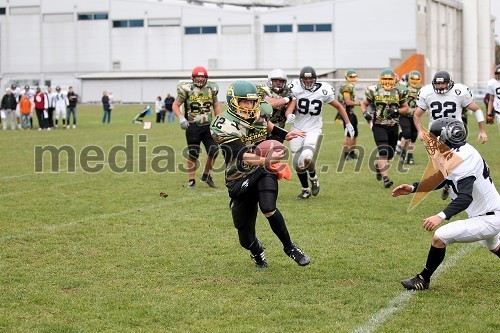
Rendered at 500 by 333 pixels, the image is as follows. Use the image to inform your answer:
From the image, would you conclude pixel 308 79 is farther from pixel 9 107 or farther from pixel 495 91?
pixel 9 107

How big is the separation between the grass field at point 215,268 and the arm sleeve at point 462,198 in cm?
70

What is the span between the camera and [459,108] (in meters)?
10.7

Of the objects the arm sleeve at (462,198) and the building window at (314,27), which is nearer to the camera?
the arm sleeve at (462,198)

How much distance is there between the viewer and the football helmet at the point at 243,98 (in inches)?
250

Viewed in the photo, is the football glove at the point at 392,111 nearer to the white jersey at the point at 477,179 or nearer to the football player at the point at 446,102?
the football player at the point at 446,102

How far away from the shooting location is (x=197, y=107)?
38.5ft

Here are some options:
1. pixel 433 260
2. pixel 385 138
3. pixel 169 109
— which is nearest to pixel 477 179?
pixel 433 260

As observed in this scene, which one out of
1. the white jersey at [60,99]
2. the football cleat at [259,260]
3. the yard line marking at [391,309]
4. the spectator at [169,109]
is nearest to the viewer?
the yard line marking at [391,309]

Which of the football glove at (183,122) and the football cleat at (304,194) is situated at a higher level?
the football glove at (183,122)

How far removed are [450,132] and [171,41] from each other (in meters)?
61.1

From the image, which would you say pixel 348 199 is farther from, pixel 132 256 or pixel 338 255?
pixel 132 256

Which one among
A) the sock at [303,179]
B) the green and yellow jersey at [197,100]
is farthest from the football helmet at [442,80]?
the green and yellow jersey at [197,100]

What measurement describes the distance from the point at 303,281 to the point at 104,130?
72.5 feet

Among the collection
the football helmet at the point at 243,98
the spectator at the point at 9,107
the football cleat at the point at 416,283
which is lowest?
the football cleat at the point at 416,283
